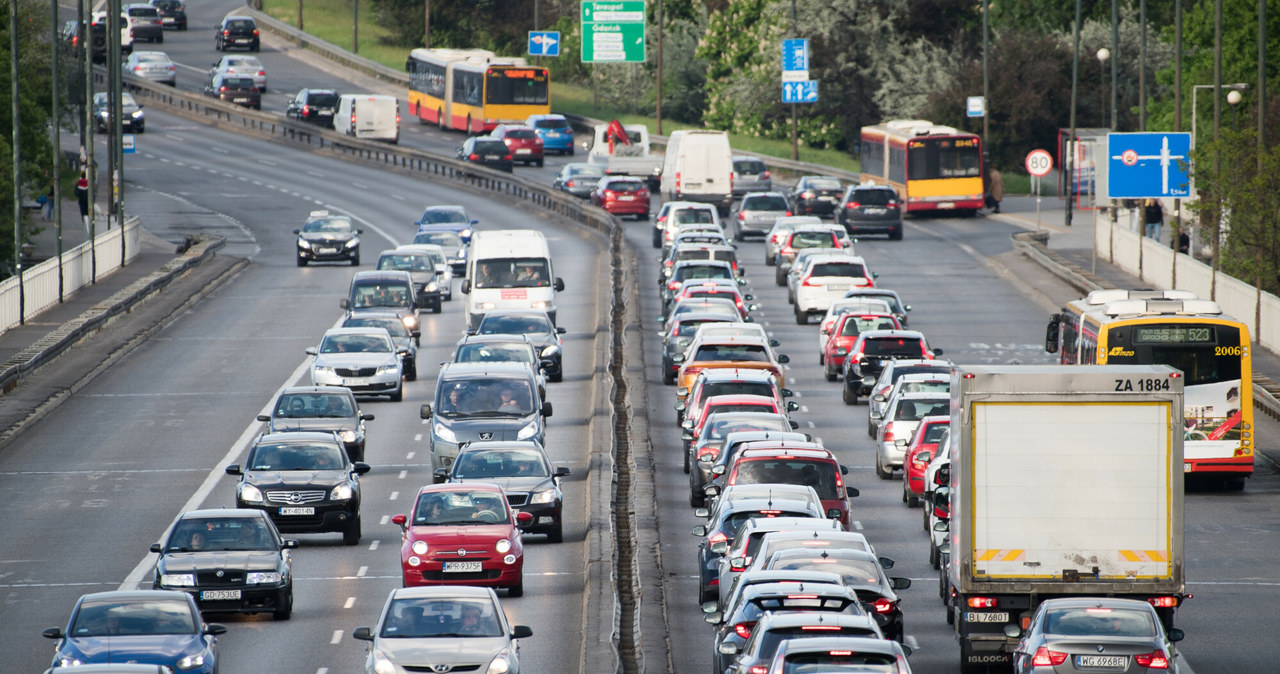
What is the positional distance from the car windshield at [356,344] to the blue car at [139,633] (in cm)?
2069

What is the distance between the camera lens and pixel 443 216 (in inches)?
2638

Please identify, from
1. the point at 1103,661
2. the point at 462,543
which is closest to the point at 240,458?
the point at 462,543

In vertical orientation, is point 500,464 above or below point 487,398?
below

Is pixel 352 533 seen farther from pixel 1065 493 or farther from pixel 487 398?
pixel 1065 493

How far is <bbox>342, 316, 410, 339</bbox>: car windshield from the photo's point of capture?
1736 inches

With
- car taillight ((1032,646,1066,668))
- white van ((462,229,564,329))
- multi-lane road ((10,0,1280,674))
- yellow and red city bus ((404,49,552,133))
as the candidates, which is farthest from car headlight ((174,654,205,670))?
yellow and red city bus ((404,49,552,133))

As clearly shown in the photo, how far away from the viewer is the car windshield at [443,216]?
66812 millimetres

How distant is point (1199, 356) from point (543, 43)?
270 feet

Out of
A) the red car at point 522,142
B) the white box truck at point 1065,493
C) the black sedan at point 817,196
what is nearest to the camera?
the white box truck at point 1065,493

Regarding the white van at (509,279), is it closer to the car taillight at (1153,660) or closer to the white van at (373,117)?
the car taillight at (1153,660)

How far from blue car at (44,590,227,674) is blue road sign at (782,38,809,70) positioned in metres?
75.0

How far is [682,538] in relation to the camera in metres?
29.6

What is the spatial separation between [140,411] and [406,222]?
35.1 metres

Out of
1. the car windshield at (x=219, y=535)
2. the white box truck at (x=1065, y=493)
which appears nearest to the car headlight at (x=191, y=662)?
the car windshield at (x=219, y=535)
